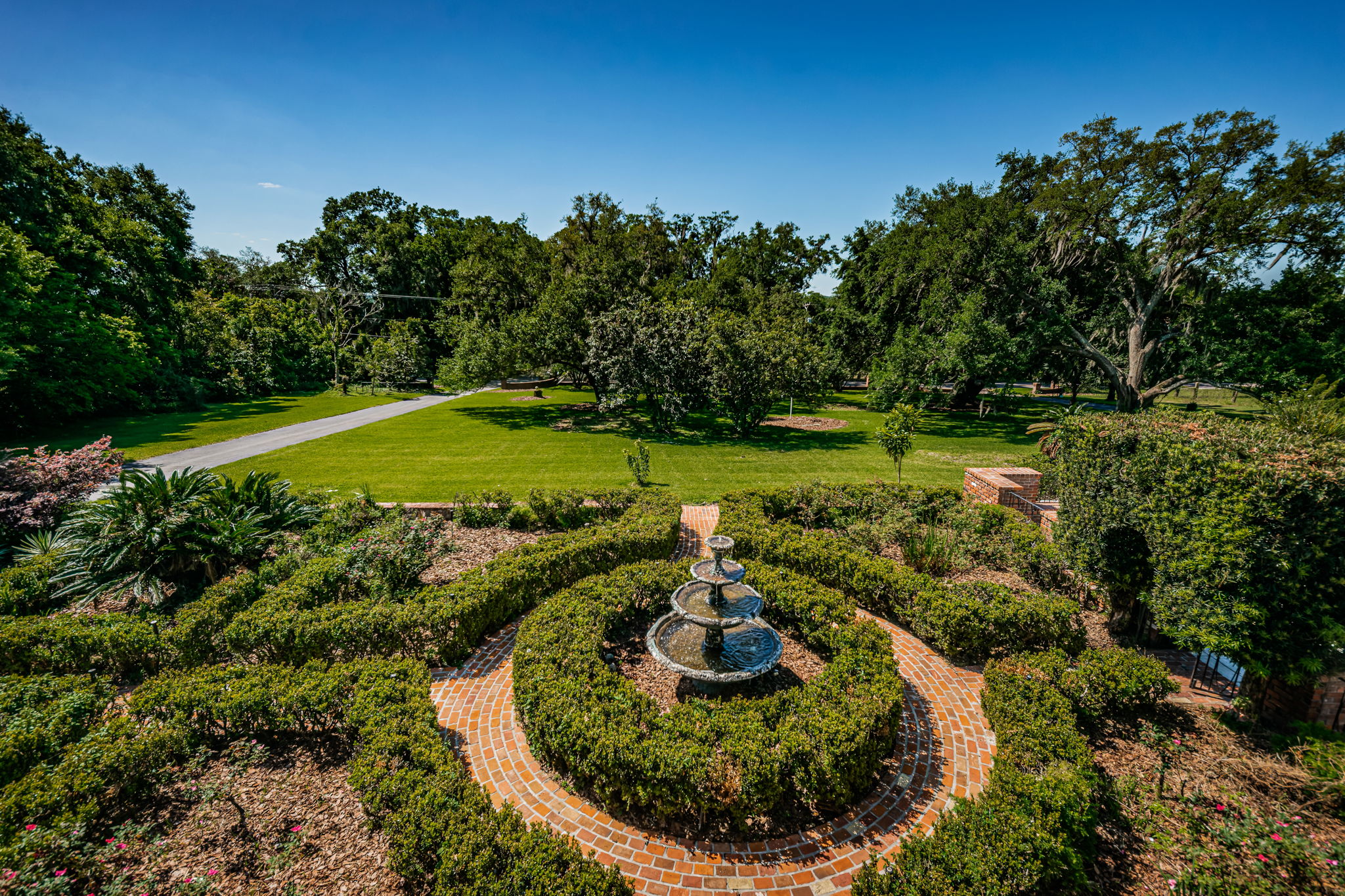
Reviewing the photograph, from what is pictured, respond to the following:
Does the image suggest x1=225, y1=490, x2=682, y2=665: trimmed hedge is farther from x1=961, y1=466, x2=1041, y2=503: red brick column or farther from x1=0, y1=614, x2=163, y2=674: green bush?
x1=961, y1=466, x2=1041, y2=503: red brick column

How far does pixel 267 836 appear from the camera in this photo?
4.43 m

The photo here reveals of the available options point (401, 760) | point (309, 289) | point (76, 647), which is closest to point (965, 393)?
point (401, 760)

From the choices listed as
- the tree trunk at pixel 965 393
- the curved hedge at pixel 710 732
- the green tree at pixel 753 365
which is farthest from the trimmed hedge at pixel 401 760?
the tree trunk at pixel 965 393

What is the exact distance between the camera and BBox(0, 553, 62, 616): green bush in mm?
7809

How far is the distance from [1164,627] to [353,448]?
81.0 ft

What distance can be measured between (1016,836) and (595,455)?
1736cm

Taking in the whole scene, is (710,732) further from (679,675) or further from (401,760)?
(401,760)

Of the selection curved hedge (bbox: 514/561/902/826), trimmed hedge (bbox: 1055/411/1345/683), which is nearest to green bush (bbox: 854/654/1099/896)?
curved hedge (bbox: 514/561/902/826)

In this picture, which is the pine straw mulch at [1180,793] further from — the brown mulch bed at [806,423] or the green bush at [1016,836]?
the brown mulch bed at [806,423]

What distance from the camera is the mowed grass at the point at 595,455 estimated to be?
53.1ft

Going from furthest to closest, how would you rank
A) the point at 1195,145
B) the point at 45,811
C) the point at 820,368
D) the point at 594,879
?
the point at 820,368 → the point at 1195,145 → the point at 45,811 → the point at 594,879

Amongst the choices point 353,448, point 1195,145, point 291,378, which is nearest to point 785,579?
point 353,448

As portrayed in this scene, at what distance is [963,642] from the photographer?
709cm

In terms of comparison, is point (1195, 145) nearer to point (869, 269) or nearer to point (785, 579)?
point (869, 269)
